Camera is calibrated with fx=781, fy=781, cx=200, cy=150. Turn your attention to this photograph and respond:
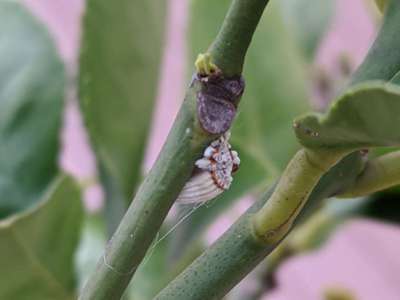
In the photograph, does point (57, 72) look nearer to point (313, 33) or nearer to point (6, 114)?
point (6, 114)

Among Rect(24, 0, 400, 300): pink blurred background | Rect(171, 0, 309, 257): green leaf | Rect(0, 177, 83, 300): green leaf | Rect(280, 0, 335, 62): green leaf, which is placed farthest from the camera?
Rect(24, 0, 400, 300): pink blurred background

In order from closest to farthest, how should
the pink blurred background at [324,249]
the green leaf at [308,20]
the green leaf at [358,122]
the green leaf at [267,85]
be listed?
the green leaf at [358,122] < the green leaf at [267,85] < the green leaf at [308,20] < the pink blurred background at [324,249]

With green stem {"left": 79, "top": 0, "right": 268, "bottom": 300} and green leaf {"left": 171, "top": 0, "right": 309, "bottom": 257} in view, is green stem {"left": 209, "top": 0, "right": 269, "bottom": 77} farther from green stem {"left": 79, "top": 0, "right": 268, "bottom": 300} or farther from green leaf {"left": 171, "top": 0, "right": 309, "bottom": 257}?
green leaf {"left": 171, "top": 0, "right": 309, "bottom": 257}

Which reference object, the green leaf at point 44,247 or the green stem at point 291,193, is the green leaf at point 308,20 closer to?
the green leaf at point 44,247

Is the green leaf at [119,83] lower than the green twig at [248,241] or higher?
lower

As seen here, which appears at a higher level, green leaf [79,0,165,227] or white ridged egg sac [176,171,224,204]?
white ridged egg sac [176,171,224,204]

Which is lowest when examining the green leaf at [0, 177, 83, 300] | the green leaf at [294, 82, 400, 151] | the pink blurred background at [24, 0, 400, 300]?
the pink blurred background at [24, 0, 400, 300]

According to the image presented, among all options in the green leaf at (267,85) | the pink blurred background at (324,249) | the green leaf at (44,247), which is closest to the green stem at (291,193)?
the green leaf at (44,247)

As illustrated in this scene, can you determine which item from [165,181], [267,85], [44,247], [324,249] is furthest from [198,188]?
[324,249]

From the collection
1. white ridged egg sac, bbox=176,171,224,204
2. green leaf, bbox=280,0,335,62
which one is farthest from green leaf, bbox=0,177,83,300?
green leaf, bbox=280,0,335,62
